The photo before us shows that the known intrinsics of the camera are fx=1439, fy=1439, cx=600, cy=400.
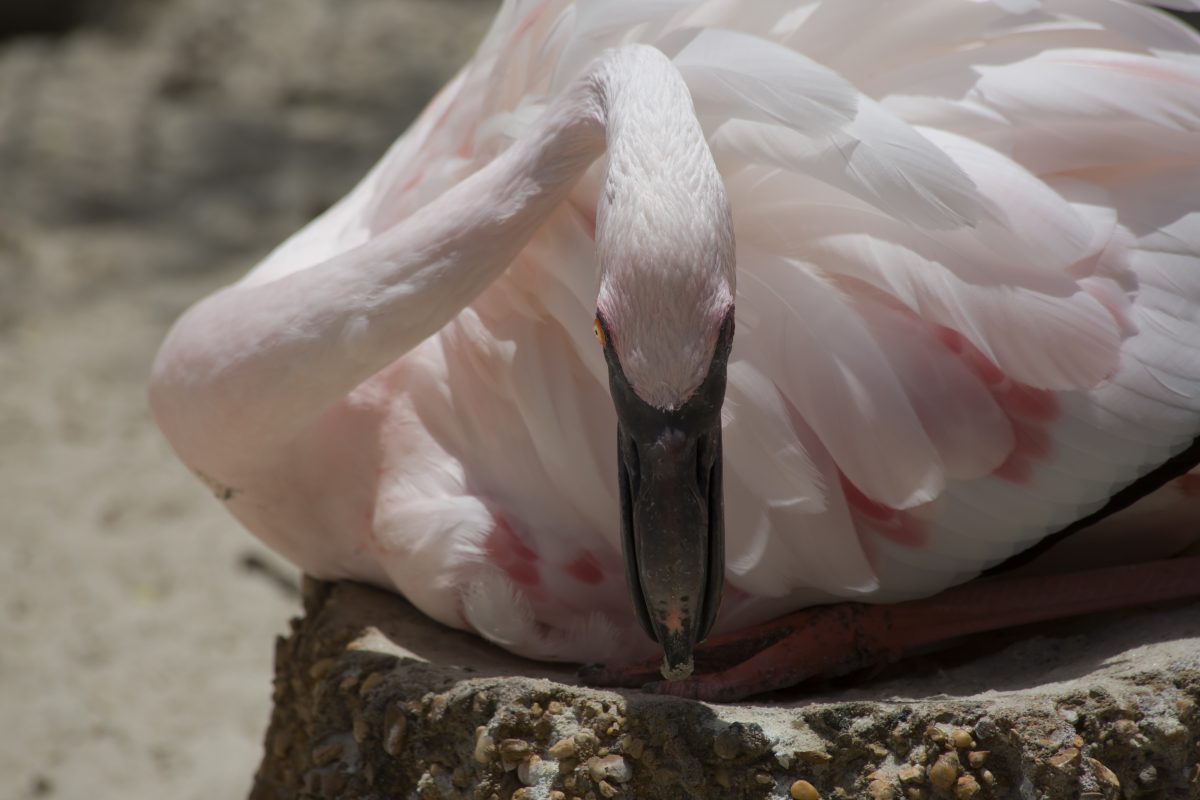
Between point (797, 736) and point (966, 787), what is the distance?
226 millimetres

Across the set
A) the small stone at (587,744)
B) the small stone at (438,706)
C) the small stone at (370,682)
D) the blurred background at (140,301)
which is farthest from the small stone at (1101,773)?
the blurred background at (140,301)

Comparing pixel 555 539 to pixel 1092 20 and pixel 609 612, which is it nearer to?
pixel 609 612

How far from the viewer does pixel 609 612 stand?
2330 mm

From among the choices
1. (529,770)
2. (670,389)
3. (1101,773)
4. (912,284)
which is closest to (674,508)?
(670,389)

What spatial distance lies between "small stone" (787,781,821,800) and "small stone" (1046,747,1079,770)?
30cm

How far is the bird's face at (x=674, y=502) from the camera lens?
174 centimetres

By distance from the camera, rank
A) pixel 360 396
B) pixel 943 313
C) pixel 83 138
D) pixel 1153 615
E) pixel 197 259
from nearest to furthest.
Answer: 1. pixel 943 313
2. pixel 1153 615
3. pixel 360 396
4. pixel 197 259
5. pixel 83 138

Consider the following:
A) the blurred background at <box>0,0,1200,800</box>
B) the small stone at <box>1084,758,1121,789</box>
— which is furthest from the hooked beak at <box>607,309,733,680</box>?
the blurred background at <box>0,0,1200,800</box>

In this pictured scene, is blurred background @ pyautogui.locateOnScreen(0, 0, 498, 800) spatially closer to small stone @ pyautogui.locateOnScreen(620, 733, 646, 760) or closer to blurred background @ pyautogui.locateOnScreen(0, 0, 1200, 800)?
blurred background @ pyautogui.locateOnScreen(0, 0, 1200, 800)

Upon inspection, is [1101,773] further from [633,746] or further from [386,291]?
[386,291]

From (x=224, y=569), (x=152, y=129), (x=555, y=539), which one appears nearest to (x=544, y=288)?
(x=555, y=539)

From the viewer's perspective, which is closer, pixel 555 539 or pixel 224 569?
pixel 555 539

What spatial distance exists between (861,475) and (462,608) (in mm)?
657

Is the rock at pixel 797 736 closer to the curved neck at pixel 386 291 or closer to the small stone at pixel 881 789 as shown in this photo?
the small stone at pixel 881 789
